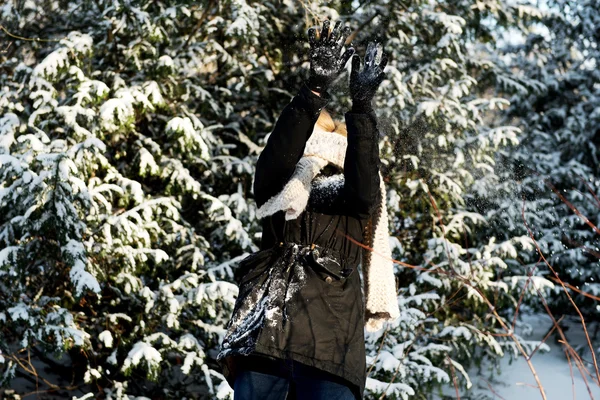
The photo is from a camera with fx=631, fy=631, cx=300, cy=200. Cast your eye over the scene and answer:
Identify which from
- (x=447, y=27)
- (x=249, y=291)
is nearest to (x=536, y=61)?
(x=447, y=27)

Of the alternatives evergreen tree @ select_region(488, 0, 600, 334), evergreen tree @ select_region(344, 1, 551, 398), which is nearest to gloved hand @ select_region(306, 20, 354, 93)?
evergreen tree @ select_region(344, 1, 551, 398)

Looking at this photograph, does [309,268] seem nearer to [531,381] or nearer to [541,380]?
[531,381]

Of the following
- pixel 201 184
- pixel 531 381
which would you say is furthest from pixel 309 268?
pixel 531 381

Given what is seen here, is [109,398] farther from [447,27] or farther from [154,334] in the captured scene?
[447,27]

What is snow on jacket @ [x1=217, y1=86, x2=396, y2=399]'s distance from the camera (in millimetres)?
1801

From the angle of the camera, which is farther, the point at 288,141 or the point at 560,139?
the point at 560,139

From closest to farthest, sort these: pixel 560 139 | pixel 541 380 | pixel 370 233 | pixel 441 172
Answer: pixel 370 233 < pixel 441 172 < pixel 541 380 < pixel 560 139

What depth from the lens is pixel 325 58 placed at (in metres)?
1.81

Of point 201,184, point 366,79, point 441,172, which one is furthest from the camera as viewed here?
point 441,172

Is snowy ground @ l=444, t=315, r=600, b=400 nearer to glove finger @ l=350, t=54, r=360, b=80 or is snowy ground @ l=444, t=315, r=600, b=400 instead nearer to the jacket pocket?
the jacket pocket

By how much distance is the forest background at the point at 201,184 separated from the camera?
4082 millimetres

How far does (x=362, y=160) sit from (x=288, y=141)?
23 cm

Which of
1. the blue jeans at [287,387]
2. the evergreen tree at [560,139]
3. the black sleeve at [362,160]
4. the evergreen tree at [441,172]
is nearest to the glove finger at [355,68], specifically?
the black sleeve at [362,160]

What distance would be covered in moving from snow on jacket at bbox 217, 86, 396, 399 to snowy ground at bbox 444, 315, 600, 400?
3.51 m
